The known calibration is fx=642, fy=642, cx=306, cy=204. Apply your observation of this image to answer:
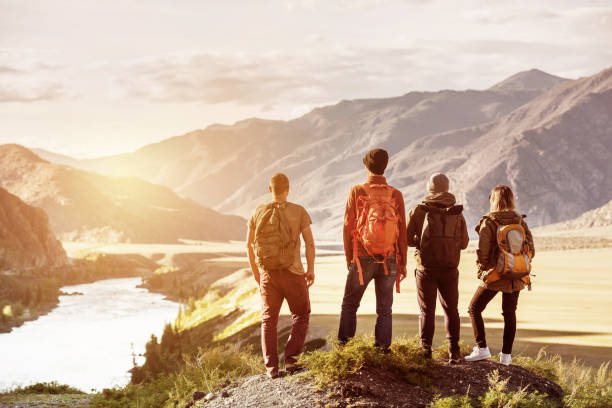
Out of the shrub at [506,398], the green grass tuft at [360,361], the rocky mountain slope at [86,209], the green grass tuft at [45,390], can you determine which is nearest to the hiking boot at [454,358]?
the green grass tuft at [360,361]

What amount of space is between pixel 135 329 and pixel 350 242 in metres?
37.3

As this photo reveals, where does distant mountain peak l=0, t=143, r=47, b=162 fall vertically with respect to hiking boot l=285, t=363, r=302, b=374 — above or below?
above

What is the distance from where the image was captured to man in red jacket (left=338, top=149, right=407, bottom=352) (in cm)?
812

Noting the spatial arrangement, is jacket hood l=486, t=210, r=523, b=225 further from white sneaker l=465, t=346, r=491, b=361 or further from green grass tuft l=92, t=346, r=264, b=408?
green grass tuft l=92, t=346, r=264, b=408

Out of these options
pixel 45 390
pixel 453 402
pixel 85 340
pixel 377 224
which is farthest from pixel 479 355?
pixel 85 340

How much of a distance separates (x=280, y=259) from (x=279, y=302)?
25.7 inches

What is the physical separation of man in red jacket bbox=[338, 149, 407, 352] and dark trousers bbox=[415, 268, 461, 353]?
15.5 inches

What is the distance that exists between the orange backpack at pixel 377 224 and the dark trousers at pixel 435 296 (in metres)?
0.59

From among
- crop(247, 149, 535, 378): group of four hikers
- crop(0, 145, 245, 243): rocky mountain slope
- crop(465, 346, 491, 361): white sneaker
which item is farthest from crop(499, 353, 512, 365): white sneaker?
crop(0, 145, 245, 243): rocky mountain slope

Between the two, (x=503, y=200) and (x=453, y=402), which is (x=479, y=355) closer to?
(x=453, y=402)

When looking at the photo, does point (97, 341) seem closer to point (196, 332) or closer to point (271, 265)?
point (196, 332)

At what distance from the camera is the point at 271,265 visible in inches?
319

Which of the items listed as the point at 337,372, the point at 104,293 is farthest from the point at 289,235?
the point at 104,293

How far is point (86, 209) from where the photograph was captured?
5172 inches
